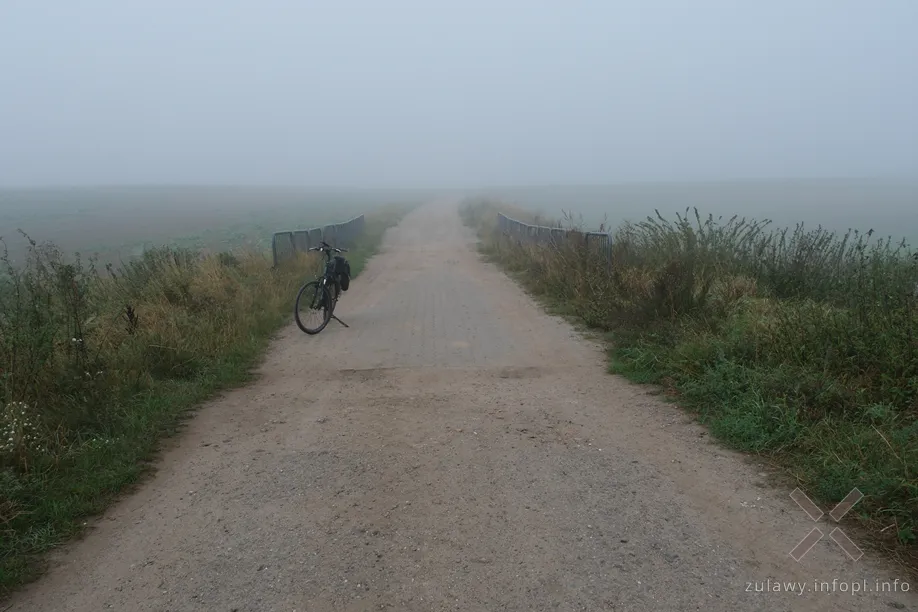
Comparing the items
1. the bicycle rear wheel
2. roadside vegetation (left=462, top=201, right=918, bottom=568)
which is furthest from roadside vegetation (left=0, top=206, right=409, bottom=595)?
roadside vegetation (left=462, top=201, right=918, bottom=568)

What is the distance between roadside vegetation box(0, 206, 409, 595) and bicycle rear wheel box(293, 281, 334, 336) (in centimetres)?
52

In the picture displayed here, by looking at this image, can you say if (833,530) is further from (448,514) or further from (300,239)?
(300,239)

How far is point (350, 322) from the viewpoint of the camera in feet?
32.3

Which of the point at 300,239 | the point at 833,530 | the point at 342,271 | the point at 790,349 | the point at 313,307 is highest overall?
the point at 300,239

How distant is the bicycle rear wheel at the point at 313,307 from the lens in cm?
904

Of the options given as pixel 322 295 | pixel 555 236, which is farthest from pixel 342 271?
pixel 555 236

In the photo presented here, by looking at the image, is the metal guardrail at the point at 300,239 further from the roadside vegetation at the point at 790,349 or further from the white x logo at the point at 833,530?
the white x logo at the point at 833,530

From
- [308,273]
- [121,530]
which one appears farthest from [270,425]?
[308,273]

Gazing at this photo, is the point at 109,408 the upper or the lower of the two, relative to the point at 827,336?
lower

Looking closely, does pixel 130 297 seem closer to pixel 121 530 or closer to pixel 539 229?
pixel 121 530

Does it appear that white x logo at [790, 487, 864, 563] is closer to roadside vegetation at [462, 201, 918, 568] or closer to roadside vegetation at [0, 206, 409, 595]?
roadside vegetation at [462, 201, 918, 568]

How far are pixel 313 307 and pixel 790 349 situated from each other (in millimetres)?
6253

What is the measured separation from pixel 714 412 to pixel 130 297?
8.11m

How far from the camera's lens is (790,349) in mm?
5812
